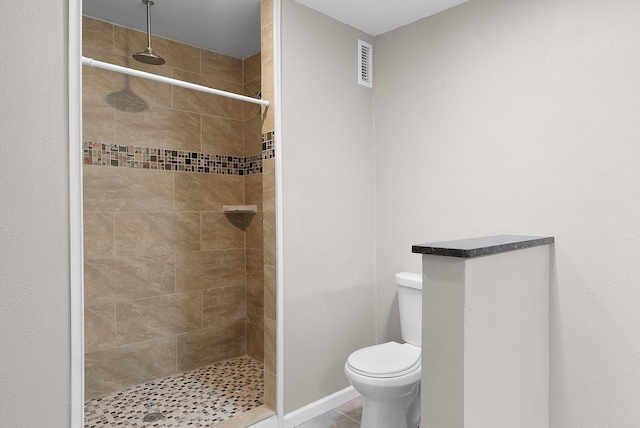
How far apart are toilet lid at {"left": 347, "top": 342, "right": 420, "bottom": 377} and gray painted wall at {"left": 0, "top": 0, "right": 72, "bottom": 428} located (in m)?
1.23

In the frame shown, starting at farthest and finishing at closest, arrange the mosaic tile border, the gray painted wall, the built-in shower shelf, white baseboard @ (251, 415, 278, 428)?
the built-in shower shelf, the mosaic tile border, white baseboard @ (251, 415, 278, 428), the gray painted wall

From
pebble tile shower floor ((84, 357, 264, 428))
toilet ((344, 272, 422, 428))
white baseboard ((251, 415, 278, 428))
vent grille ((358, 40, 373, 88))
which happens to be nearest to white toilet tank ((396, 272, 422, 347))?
toilet ((344, 272, 422, 428))

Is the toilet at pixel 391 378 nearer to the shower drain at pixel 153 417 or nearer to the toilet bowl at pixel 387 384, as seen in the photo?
the toilet bowl at pixel 387 384

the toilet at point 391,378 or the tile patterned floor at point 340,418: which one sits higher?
the toilet at point 391,378

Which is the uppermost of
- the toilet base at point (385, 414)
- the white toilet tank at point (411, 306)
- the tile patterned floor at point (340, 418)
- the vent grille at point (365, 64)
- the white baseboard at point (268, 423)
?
the vent grille at point (365, 64)

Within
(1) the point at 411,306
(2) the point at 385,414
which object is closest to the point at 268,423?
(2) the point at 385,414

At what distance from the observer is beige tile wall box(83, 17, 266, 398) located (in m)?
2.51

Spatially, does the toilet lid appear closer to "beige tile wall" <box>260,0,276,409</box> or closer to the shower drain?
"beige tile wall" <box>260,0,276,409</box>

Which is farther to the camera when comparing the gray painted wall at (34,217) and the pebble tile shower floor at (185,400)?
the pebble tile shower floor at (185,400)

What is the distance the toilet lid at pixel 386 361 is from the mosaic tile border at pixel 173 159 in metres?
1.20

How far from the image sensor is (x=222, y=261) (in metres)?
3.08

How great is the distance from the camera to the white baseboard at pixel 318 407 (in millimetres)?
2182

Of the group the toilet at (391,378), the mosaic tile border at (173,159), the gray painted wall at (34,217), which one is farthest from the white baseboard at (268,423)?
the mosaic tile border at (173,159)

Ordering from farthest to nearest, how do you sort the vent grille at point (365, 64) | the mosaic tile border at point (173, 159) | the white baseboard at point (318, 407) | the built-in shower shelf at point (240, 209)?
the built-in shower shelf at point (240, 209) < the vent grille at point (365, 64) < the mosaic tile border at point (173, 159) < the white baseboard at point (318, 407)
